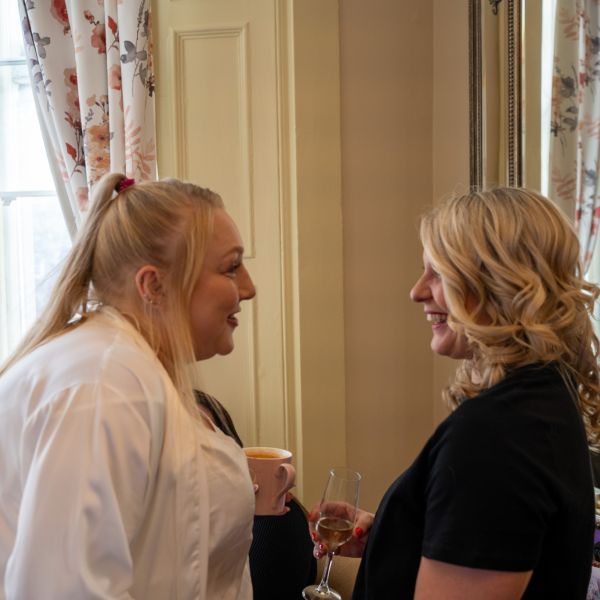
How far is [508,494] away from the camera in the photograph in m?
0.87

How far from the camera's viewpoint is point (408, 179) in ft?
8.53

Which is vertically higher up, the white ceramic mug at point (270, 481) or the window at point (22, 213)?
the window at point (22, 213)

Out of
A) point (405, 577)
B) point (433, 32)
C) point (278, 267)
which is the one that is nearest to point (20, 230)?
point (278, 267)

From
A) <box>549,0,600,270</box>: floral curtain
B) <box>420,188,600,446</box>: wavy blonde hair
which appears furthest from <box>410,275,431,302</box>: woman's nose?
<box>549,0,600,270</box>: floral curtain

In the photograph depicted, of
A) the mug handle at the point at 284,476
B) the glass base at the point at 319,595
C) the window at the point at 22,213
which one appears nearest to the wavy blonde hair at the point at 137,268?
the mug handle at the point at 284,476

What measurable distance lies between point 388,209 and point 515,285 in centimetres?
160

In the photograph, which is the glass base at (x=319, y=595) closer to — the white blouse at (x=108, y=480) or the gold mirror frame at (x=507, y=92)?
the white blouse at (x=108, y=480)

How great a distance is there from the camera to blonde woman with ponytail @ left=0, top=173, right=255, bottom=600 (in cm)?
90

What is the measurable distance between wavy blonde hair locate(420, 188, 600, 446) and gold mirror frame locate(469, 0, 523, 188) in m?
0.79

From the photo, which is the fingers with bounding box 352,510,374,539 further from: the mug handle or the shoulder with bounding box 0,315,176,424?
the shoulder with bounding box 0,315,176,424

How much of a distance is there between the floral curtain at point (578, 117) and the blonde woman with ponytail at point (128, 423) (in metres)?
0.81

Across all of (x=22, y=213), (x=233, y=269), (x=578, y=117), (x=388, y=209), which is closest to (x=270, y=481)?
(x=233, y=269)

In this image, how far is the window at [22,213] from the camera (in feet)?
9.64

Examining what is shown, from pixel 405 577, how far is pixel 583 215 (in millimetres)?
959
